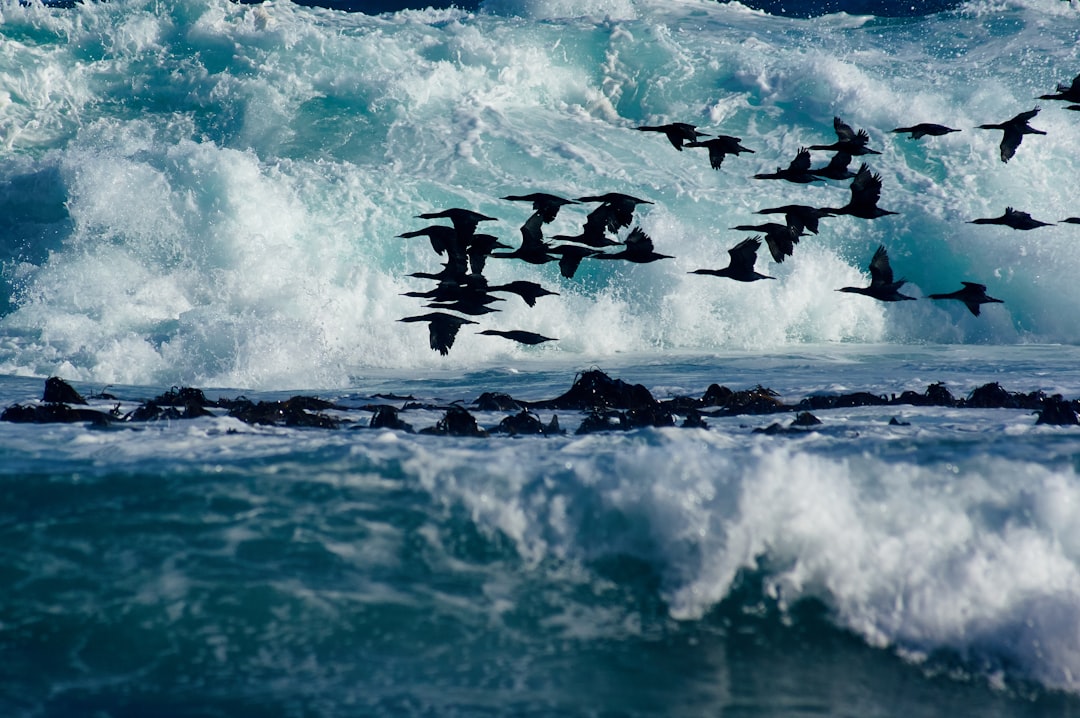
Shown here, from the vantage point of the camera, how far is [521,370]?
18031 mm

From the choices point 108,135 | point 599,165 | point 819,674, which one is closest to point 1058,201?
point 599,165

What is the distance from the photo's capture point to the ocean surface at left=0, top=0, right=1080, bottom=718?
21.3 ft

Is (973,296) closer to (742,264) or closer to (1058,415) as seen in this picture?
(1058,415)

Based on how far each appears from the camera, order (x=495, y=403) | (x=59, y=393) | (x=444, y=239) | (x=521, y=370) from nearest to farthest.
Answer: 1. (x=444, y=239)
2. (x=59, y=393)
3. (x=495, y=403)
4. (x=521, y=370)

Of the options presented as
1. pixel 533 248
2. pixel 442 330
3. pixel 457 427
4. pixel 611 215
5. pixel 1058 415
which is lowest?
pixel 457 427

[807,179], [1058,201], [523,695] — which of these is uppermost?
[1058,201]

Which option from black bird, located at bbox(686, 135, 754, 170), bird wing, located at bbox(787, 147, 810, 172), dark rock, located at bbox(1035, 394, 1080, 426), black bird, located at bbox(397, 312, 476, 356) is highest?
black bird, located at bbox(686, 135, 754, 170)

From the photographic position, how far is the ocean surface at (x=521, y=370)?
Answer: 21.3 ft

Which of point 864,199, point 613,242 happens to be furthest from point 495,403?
point 864,199

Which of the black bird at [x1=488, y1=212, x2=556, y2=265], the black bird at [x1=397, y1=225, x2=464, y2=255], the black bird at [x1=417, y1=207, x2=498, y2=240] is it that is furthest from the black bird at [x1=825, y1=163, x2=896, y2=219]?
the black bird at [x1=397, y1=225, x2=464, y2=255]

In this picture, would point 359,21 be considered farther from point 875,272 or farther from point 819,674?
point 819,674

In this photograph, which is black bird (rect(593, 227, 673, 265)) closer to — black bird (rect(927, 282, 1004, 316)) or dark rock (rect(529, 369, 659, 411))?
dark rock (rect(529, 369, 659, 411))

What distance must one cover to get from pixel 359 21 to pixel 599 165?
31.8 ft

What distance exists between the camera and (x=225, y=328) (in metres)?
17.5
